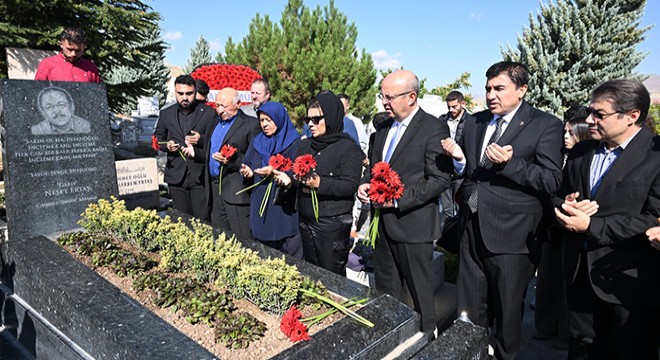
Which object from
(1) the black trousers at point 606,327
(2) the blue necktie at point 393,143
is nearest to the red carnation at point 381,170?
(2) the blue necktie at point 393,143

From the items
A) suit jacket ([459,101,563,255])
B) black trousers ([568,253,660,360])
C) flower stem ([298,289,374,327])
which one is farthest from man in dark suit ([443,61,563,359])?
flower stem ([298,289,374,327])

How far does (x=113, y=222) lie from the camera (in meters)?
3.75

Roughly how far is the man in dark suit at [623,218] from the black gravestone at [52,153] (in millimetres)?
4432

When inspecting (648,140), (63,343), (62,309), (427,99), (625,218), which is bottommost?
(63,343)

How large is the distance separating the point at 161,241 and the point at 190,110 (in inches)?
86.1

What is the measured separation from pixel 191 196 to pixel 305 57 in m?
7.05

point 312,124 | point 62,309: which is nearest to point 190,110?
point 312,124

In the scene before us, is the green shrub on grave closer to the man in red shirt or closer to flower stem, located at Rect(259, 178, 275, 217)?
flower stem, located at Rect(259, 178, 275, 217)

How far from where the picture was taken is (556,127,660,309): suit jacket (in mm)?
2295

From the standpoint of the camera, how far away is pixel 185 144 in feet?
16.4

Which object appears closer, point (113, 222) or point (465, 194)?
point (465, 194)

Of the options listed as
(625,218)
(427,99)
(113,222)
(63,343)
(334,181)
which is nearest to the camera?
(625,218)

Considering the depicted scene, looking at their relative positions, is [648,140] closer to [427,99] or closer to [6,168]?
[6,168]

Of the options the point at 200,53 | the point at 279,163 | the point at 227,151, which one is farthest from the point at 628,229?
the point at 200,53
